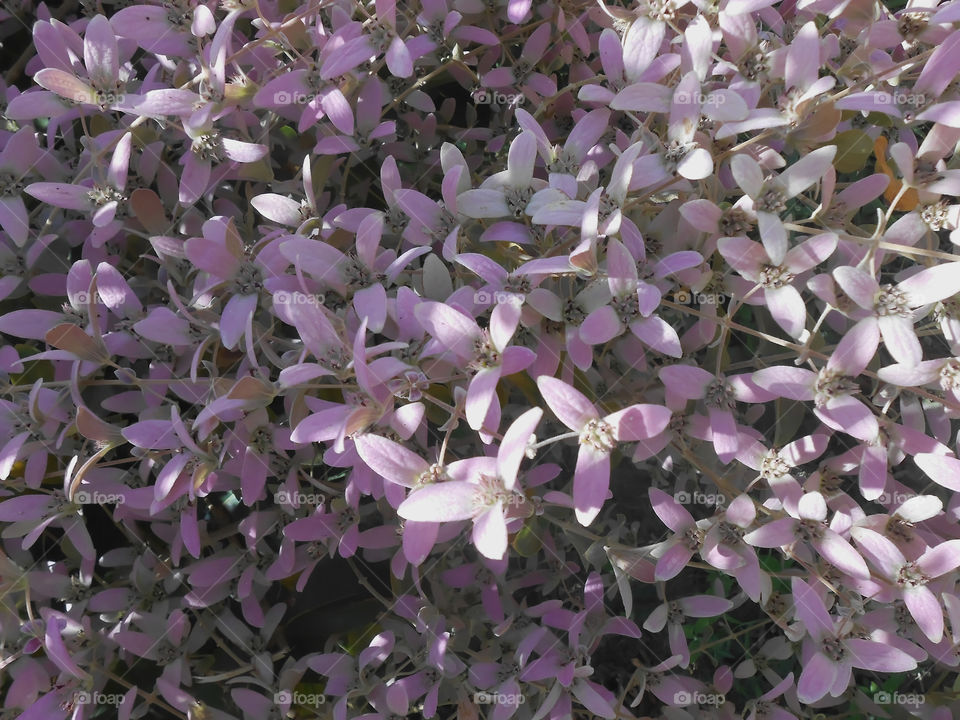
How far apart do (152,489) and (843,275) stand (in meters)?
0.84

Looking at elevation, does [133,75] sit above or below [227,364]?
above

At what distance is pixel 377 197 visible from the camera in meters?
1.18

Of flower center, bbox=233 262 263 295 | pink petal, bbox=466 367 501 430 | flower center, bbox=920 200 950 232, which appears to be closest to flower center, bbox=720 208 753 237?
flower center, bbox=920 200 950 232

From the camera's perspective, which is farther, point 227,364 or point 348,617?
point 348,617

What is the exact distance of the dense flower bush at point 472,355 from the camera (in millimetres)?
829

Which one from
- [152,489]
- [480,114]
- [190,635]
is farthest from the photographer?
[480,114]

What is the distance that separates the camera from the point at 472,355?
782 mm

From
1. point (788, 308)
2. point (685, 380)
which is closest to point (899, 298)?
point (788, 308)

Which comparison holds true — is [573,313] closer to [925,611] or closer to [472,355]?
[472,355]

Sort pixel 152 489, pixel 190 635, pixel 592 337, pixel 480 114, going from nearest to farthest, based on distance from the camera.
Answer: pixel 592 337, pixel 152 489, pixel 190 635, pixel 480 114

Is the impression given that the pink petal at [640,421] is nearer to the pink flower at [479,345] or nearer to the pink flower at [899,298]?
the pink flower at [479,345]

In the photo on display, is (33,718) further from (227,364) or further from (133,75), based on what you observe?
(133,75)

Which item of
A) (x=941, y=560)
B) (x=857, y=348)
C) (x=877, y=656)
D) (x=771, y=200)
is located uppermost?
(x=771, y=200)

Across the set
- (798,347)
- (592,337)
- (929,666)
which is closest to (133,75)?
(592,337)
